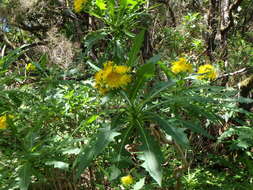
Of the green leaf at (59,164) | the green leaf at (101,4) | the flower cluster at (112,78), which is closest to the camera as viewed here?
the flower cluster at (112,78)

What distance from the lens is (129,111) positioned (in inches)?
65.0

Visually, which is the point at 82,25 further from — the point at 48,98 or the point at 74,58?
the point at 48,98

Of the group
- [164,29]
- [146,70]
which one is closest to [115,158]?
[146,70]

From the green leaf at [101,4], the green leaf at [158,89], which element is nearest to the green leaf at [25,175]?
the green leaf at [158,89]

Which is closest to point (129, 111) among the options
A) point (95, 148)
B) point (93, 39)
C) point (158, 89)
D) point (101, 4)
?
point (158, 89)

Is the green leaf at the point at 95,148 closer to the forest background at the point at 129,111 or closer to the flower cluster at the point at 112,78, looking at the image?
the forest background at the point at 129,111

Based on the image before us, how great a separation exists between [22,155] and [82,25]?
14.1ft

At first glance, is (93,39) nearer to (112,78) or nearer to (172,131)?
(112,78)

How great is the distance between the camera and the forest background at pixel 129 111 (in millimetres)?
1599

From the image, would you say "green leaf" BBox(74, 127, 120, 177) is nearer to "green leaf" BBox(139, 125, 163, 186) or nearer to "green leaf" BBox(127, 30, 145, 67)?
"green leaf" BBox(139, 125, 163, 186)

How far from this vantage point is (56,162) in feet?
5.65

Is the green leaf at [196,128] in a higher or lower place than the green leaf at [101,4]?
lower

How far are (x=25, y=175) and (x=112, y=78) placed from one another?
0.77 m

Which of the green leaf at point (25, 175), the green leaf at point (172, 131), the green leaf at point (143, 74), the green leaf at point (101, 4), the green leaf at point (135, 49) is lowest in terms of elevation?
the green leaf at point (25, 175)
